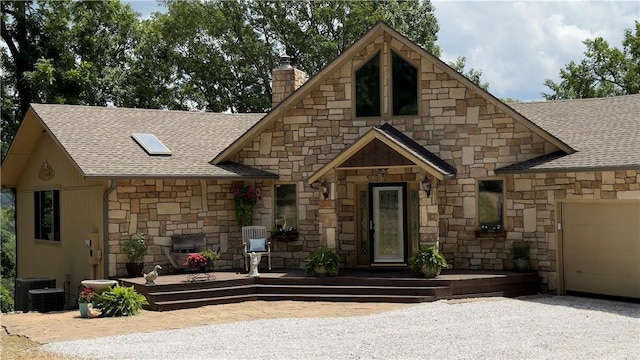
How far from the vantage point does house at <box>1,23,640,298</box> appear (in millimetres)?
13945

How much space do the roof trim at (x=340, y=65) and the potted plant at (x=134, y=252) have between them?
2663mm

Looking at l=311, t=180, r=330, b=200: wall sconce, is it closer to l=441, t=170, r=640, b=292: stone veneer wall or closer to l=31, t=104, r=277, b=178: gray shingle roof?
l=31, t=104, r=277, b=178: gray shingle roof

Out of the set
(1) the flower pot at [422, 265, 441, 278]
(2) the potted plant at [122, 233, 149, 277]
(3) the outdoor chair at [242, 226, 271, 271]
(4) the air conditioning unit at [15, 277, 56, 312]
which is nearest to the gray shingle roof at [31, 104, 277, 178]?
(3) the outdoor chair at [242, 226, 271, 271]

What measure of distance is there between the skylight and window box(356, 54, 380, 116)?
4413 millimetres

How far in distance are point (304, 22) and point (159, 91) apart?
6889mm

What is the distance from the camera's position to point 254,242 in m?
15.1

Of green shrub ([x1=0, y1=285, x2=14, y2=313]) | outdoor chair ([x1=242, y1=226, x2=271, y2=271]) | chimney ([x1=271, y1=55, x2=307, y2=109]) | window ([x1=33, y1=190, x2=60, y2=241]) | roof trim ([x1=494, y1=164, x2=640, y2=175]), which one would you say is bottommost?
green shrub ([x1=0, y1=285, x2=14, y2=313])

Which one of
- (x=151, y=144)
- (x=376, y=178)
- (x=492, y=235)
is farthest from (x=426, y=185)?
(x=151, y=144)

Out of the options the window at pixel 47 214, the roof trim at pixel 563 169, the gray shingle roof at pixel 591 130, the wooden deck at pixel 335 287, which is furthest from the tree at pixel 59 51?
the roof trim at pixel 563 169

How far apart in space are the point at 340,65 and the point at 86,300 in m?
7.34

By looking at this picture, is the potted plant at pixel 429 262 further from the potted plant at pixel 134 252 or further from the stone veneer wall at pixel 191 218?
the potted plant at pixel 134 252

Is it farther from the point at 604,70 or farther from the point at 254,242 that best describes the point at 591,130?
the point at 604,70

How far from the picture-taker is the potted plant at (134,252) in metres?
14.4

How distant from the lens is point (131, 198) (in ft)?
48.2
